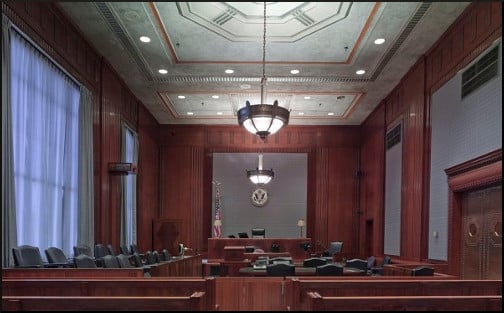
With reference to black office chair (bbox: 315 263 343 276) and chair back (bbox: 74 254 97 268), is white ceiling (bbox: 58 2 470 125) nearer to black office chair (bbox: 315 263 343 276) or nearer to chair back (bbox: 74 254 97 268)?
chair back (bbox: 74 254 97 268)

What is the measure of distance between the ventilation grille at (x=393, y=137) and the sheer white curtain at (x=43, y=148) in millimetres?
7027

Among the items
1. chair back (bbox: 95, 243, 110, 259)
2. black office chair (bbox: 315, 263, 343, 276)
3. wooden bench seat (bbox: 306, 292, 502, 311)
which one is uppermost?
wooden bench seat (bbox: 306, 292, 502, 311)

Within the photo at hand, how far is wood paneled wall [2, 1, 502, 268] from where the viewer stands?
278 inches

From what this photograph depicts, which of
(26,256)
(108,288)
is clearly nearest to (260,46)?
(26,256)

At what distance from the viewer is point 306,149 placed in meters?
14.9

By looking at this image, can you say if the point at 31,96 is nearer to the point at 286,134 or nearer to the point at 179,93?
the point at 179,93

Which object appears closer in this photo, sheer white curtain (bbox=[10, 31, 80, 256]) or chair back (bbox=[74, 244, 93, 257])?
sheer white curtain (bbox=[10, 31, 80, 256])

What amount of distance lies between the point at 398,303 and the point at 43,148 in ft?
18.4

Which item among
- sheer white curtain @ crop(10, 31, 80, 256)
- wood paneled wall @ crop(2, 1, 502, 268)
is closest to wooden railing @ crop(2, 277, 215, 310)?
sheer white curtain @ crop(10, 31, 80, 256)

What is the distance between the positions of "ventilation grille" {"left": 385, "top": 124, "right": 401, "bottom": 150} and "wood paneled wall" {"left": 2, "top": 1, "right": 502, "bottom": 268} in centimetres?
31

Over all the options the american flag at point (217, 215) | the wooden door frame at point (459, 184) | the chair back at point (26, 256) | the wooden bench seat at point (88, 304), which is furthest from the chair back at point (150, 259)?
the wooden bench seat at point (88, 304)

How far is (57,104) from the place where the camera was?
23.5 feet

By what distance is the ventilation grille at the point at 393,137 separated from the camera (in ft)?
34.4

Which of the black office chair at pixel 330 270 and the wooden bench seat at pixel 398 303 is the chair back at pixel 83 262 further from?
the wooden bench seat at pixel 398 303
